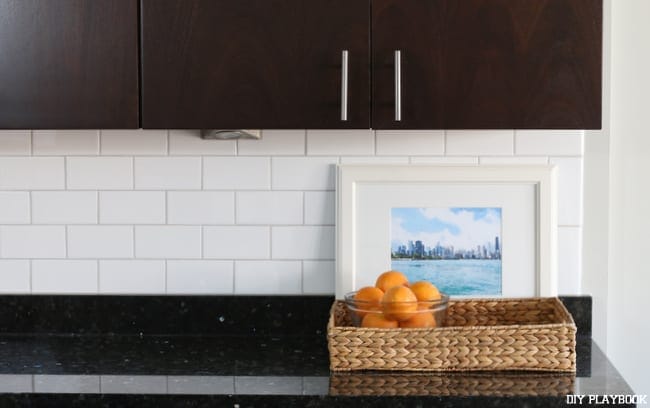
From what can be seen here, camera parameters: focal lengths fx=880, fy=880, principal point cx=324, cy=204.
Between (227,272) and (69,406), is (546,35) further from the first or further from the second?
(69,406)

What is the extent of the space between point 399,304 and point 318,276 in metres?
0.44

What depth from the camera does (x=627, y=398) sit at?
1770mm

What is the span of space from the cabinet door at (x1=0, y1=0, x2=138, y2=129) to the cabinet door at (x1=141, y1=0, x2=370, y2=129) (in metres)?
0.06

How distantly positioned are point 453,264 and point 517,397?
0.60 m

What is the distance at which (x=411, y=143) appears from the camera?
233 centimetres

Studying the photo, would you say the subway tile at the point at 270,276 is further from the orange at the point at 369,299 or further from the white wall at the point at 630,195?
the white wall at the point at 630,195

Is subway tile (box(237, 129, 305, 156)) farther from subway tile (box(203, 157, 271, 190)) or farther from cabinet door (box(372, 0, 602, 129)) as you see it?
cabinet door (box(372, 0, 602, 129))

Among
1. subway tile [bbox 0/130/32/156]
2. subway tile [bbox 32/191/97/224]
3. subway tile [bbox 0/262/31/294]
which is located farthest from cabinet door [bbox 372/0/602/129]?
subway tile [bbox 0/262/31/294]

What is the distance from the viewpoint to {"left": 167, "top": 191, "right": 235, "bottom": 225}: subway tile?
236cm

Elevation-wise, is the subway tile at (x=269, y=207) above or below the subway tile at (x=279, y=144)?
below

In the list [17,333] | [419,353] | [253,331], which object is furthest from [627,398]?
[17,333]

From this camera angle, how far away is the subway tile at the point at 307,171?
2.35m

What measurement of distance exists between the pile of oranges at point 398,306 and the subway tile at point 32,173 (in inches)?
35.6

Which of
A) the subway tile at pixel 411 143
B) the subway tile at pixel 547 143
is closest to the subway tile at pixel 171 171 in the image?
the subway tile at pixel 411 143
